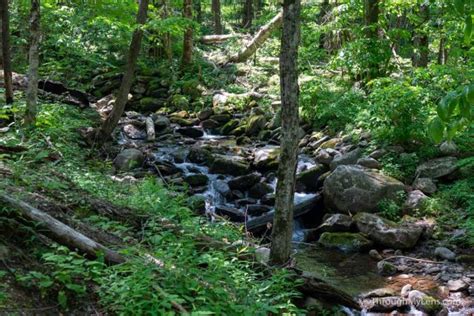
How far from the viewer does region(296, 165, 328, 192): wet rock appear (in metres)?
10.6

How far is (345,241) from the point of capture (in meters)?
8.51

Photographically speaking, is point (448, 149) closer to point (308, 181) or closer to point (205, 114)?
point (308, 181)

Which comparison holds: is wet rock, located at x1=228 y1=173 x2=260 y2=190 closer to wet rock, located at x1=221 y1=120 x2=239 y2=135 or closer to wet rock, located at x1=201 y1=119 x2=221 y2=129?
wet rock, located at x1=221 y1=120 x2=239 y2=135

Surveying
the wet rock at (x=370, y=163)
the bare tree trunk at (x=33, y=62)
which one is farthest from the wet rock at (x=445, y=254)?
the bare tree trunk at (x=33, y=62)

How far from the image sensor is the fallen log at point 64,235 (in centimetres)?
409

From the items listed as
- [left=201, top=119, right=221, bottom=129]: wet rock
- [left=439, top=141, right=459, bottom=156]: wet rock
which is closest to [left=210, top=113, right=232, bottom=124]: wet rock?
[left=201, top=119, right=221, bottom=129]: wet rock

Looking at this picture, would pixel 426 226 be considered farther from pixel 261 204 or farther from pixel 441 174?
pixel 261 204

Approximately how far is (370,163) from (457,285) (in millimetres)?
3868

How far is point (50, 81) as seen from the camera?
14383mm

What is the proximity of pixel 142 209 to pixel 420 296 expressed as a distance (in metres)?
3.92

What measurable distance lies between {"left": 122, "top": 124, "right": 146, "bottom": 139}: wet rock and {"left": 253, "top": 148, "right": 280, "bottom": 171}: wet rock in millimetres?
4306

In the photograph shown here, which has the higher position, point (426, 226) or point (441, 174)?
point (441, 174)

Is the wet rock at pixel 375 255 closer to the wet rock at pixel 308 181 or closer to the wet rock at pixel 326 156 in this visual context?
the wet rock at pixel 308 181

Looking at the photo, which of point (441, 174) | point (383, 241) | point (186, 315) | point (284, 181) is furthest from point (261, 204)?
point (186, 315)
